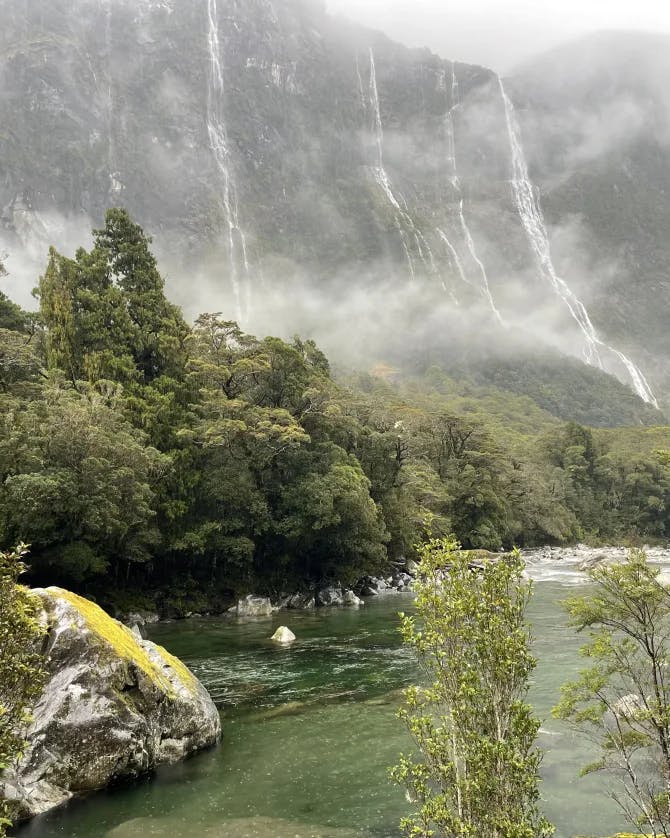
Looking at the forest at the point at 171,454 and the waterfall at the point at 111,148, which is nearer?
the forest at the point at 171,454

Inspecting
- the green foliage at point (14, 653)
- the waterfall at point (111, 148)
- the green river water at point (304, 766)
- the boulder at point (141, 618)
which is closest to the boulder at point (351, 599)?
the boulder at point (141, 618)

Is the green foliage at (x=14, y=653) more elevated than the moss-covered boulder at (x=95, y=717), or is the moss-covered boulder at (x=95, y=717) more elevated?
the green foliage at (x=14, y=653)

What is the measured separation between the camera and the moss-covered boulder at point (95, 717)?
10234 mm

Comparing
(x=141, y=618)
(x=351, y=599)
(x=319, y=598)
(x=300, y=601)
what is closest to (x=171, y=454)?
(x=141, y=618)

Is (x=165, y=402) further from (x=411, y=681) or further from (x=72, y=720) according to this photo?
(x=72, y=720)

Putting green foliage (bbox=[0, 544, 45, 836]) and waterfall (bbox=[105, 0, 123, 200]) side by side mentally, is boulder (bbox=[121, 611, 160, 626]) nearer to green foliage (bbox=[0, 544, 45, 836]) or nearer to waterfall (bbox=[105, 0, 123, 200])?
green foliage (bbox=[0, 544, 45, 836])

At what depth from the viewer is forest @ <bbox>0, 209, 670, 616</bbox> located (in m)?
26.9

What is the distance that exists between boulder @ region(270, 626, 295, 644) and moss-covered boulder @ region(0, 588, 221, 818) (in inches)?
464

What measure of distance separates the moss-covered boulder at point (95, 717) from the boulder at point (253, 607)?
21330mm

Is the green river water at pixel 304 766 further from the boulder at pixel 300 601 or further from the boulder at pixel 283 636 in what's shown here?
the boulder at pixel 300 601

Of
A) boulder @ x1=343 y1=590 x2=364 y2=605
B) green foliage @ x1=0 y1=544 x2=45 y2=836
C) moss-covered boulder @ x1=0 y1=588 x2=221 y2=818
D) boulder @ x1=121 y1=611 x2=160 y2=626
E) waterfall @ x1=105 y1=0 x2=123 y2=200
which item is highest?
waterfall @ x1=105 y1=0 x2=123 y2=200

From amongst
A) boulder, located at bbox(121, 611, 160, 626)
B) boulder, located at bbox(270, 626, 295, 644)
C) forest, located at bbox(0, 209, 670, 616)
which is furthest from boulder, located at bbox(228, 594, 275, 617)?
boulder, located at bbox(270, 626, 295, 644)

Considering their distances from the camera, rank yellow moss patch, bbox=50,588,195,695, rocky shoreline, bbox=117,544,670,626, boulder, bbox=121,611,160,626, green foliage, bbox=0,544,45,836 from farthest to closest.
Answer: rocky shoreline, bbox=117,544,670,626 < boulder, bbox=121,611,160,626 < yellow moss patch, bbox=50,588,195,695 < green foliage, bbox=0,544,45,836

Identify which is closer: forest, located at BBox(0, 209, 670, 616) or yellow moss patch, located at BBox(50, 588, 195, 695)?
yellow moss patch, located at BBox(50, 588, 195, 695)
